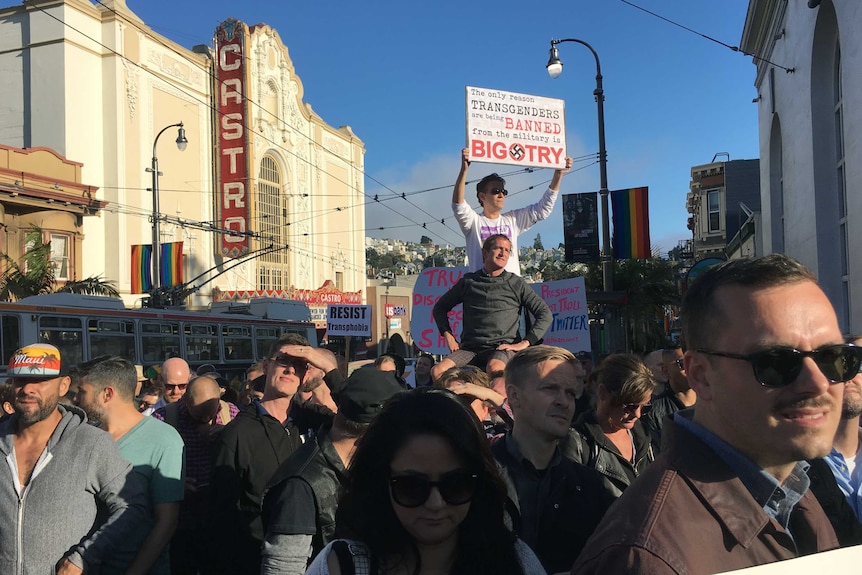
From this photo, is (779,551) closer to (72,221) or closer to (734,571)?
(734,571)

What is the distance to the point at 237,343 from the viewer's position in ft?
71.4

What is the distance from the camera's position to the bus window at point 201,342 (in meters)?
19.5

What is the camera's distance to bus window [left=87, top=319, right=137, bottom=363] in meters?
16.3

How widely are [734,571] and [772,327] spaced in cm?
52

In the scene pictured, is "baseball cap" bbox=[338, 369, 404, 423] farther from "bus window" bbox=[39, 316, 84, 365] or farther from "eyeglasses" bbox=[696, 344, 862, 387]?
"bus window" bbox=[39, 316, 84, 365]

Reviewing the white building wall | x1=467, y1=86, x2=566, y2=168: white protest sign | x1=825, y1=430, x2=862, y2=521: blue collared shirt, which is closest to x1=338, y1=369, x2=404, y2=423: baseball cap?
x1=825, y1=430, x2=862, y2=521: blue collared shirt

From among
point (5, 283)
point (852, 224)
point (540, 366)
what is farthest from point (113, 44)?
point (540, 366)

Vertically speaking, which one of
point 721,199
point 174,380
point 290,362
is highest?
point 721,199

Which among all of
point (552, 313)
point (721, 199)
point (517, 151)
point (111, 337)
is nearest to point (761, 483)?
point (552, 313)

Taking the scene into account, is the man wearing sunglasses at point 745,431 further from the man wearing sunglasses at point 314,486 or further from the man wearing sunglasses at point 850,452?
the man wearing sunglasses at point 314,486

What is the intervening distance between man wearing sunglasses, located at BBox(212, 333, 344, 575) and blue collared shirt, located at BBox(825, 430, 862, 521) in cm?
233

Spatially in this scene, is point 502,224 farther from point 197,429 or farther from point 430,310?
point 197,429

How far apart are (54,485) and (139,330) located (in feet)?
50.4

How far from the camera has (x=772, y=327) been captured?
4.98 ft
